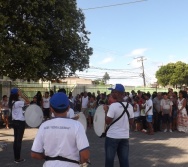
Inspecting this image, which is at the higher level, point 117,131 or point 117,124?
point 117,124

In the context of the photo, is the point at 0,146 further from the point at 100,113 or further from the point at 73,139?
the point at 73,139

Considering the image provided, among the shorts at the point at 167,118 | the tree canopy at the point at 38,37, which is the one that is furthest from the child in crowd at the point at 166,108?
the tree canopy at the point at 38,37

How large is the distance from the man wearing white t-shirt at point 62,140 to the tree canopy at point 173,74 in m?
58.5

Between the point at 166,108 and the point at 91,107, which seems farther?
the point at 91,107

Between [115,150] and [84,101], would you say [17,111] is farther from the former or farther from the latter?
[84,101]

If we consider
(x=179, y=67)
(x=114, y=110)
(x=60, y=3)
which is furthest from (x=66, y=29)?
(x=179, y=67)

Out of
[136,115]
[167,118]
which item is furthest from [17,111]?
[167,118]

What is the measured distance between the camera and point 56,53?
1667cm

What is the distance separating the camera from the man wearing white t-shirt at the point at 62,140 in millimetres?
3045

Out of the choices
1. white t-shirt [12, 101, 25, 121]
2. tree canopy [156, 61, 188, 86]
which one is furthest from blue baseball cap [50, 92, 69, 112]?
tree canopy [156, 61, 188, 86]

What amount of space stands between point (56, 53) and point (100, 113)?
10354 millimetres

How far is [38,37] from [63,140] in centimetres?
1227

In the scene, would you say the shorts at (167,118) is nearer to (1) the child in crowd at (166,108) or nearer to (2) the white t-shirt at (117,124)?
(1) the child in crowd at (166,108)

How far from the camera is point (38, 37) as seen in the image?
1481 cm
